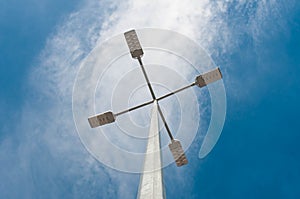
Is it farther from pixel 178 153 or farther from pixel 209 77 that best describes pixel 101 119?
pixel 209 77

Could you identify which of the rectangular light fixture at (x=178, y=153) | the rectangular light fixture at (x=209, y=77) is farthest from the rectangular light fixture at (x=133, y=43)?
the rectangular light fixture at (x=178, y=153)

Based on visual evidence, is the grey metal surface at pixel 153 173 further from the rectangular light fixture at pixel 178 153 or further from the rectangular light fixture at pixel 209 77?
the rectangular light fixture at pixel 209 77

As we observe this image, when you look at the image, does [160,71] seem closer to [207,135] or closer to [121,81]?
[121,81]

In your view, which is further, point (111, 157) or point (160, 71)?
point (160, 71)

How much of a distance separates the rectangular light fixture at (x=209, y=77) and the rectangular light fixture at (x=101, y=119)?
376 centimetres

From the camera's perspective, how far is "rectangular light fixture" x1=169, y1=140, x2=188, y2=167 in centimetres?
1373

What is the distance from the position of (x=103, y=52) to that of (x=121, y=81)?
1.41 meters

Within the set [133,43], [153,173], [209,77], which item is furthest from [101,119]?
[209,77]

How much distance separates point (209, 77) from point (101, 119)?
15.0ft

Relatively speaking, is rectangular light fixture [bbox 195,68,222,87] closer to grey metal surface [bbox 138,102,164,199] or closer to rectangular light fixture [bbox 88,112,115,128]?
grey metal surface [bbox 138,102,164,199]

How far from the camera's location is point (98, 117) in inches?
559

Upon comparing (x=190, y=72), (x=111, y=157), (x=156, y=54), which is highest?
(x=156, y=54)

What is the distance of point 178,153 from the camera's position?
45.2 ft

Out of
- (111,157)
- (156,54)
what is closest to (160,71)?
(156,54)
